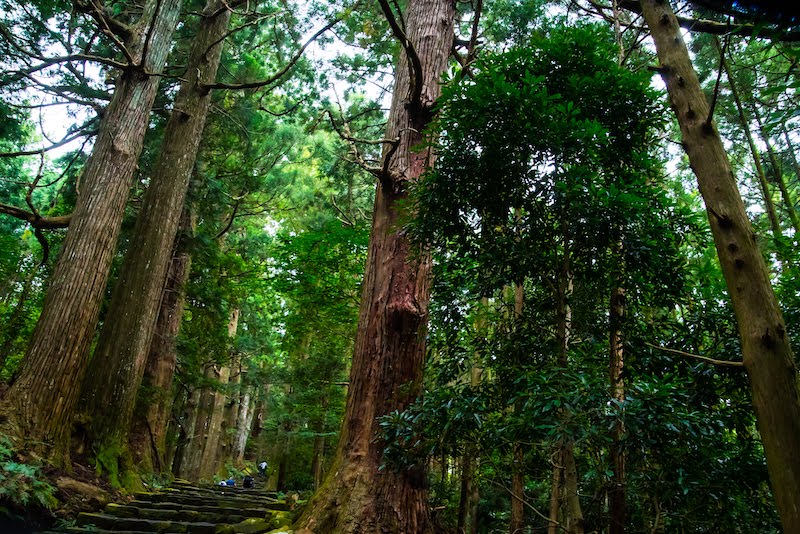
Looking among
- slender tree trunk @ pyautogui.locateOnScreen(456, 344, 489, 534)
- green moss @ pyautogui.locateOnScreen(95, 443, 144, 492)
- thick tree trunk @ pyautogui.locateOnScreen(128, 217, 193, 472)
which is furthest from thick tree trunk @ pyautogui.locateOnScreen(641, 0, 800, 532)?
thick tree trunk @ pyautogui.locateOnScreen(128, 217, 193, 472)

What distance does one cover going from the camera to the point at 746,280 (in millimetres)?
2309

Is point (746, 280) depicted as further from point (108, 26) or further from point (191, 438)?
point (191, 438)

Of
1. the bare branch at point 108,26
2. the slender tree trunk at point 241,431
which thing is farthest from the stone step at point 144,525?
the slender tree trunk at point 241,431

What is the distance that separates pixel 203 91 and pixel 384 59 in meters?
3.34

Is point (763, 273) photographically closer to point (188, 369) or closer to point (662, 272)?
point (662, 272)

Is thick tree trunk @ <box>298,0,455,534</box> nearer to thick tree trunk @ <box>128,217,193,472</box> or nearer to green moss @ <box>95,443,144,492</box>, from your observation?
green moss @ <box>95,443,144,492</box>

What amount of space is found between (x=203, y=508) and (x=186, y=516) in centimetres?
43

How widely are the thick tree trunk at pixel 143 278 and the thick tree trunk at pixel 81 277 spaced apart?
25.0 inches

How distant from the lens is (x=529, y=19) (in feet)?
24.9

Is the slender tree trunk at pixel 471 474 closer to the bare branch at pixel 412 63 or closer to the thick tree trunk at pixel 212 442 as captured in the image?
the bare branch at pixel 412 63

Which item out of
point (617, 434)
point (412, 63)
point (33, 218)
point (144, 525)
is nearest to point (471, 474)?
point (617, 434)

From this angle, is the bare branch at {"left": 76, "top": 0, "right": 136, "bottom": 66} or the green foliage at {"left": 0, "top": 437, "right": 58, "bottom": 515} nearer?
the green foliage at {"left": 0, "top": 437, "right": 58, "bottom": 515}

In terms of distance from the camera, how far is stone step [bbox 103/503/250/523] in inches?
181

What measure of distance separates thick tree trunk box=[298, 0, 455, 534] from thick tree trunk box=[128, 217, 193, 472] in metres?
4.99
